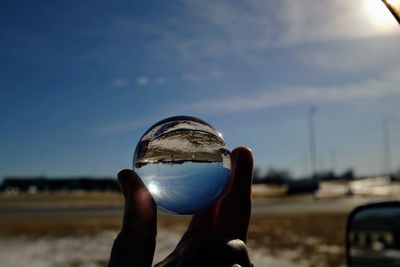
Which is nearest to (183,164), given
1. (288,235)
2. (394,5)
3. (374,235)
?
(394,5)

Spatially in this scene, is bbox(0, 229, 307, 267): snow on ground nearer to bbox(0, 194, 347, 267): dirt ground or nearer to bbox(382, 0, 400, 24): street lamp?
bbox(0, 194, 347, 267): dirt ground

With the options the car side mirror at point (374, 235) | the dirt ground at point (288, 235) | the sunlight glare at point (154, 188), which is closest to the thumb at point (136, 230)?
the sunlight glare at point (154, 188)

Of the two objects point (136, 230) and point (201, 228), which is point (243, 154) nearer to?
point (201, 228)

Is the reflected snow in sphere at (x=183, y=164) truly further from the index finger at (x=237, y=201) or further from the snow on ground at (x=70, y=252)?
the snow on ground at (x=70, y=252)

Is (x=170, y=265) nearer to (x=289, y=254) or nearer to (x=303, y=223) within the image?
(x=289, y=254)

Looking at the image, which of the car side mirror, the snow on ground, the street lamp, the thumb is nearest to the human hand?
the thumb

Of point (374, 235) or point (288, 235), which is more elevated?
point (374, 235)
